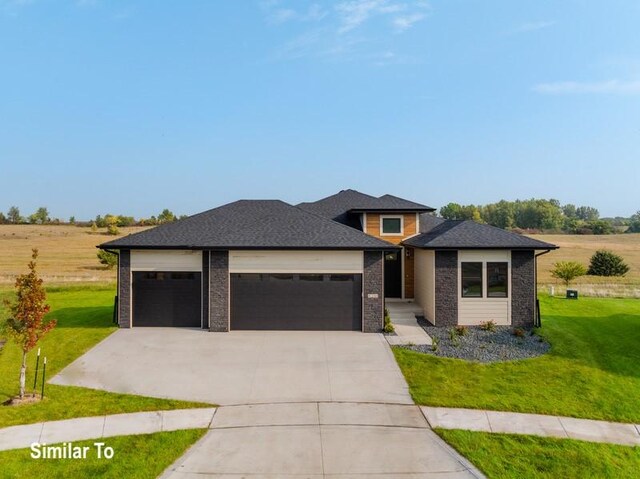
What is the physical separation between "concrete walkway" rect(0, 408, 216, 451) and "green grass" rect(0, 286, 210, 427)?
0.86 ft

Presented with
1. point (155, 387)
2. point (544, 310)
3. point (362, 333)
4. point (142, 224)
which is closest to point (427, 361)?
point (362, 333)

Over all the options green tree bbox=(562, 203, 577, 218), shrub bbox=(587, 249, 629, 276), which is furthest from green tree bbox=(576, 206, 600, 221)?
shrub bbox=(587, 249, 629, 276)

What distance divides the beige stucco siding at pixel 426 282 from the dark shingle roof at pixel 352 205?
2.64m

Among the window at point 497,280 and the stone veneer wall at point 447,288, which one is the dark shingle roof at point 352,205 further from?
the window at point 497,280

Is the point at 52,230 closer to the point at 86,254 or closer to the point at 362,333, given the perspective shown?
the point at 86,254

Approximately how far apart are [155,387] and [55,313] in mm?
12184

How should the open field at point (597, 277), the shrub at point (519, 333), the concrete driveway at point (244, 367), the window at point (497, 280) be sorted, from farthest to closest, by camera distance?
the open field at point (597, 277)
the window at point (497, 280)
the shrub at point (519, 333)
the concrete driveway at point (244, 367)

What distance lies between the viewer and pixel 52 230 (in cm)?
8594

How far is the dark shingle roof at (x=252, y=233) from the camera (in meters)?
15.3

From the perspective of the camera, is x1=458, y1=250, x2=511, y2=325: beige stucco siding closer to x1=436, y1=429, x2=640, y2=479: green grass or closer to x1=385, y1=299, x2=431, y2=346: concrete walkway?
x1=385, y1=299, x2=431, y2=346: concrete walkway

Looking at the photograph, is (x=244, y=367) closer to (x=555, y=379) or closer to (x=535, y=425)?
(x=535, y=425)

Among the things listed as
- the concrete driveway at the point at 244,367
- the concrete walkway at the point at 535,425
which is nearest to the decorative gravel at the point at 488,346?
the concrete driveway at the point at 244,367

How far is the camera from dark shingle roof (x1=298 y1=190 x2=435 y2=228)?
19906 millimetres

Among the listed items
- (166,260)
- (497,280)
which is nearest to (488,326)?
(497,280)
